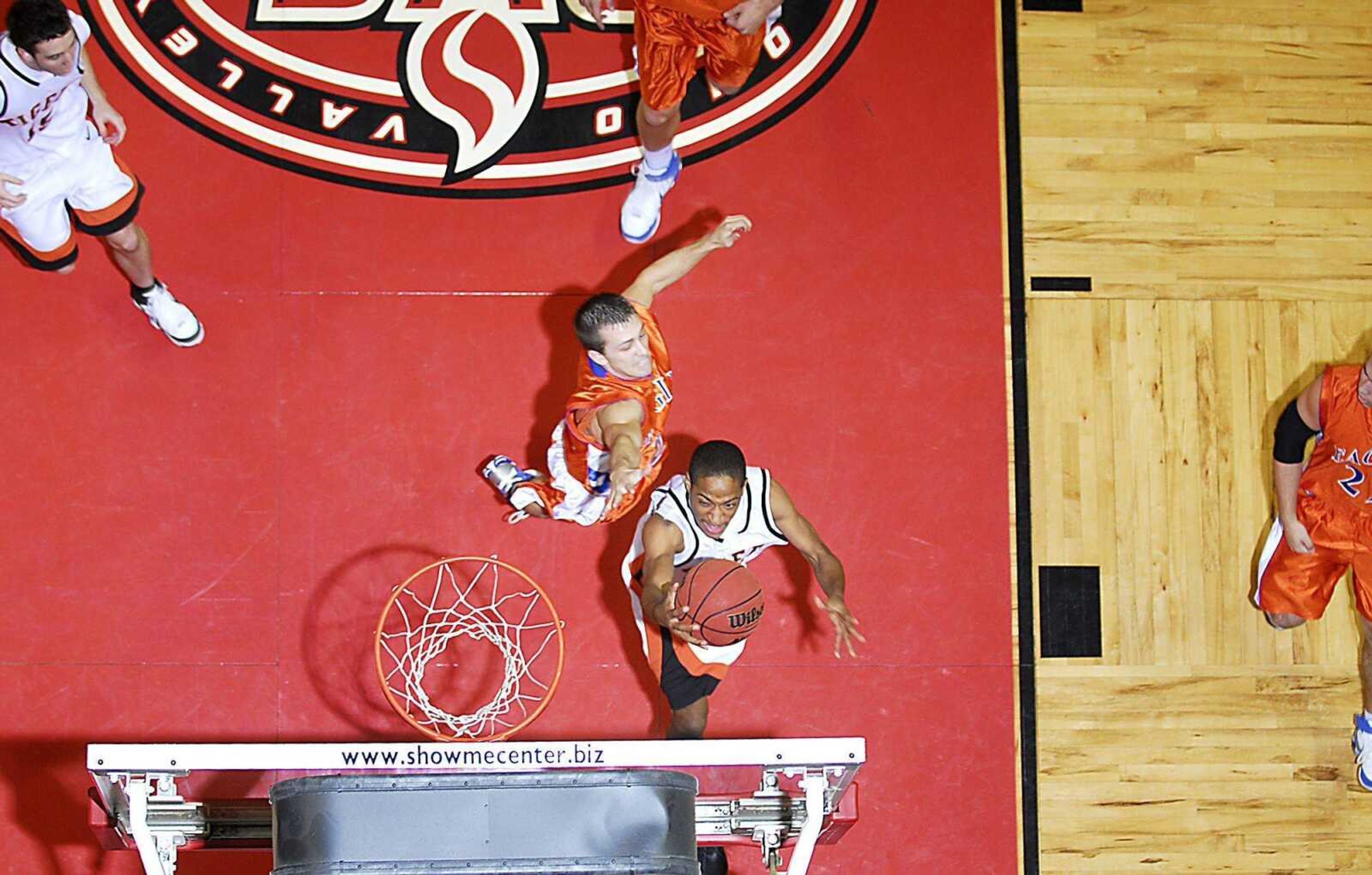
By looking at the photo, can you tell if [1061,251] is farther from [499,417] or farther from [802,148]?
[499,417]

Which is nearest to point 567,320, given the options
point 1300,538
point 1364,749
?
point 1300,538

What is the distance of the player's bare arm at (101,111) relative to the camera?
18.0 ft

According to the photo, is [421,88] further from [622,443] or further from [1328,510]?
[1328,510]

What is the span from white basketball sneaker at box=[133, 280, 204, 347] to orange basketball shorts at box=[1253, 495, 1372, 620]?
4.50 m

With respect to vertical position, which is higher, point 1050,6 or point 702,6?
point 1050,6

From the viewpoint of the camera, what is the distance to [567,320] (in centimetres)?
594

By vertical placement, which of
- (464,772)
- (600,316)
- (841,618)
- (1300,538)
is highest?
(600,316)

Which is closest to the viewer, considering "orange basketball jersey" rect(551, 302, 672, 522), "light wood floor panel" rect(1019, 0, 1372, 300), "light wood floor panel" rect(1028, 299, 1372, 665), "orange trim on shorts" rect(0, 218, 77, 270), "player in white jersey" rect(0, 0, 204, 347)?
"player in white jersey" rect(0, 0, 204, 347)

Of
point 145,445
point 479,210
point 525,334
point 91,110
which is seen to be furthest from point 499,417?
point 91,110

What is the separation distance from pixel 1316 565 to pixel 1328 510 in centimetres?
29

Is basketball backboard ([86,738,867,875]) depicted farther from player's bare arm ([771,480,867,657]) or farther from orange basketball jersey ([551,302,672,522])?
orange basketball jersey ([551,302,672,522])

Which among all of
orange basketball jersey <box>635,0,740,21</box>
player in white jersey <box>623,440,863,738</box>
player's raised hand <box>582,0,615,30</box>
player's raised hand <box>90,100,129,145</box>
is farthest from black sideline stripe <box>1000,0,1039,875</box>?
player's raised hand <box>90,100,129,145</box>

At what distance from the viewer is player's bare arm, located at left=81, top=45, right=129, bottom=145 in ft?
18.0

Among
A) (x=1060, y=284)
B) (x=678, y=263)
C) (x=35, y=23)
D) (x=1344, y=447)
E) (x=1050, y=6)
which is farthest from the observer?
(x=1050, y=6)
